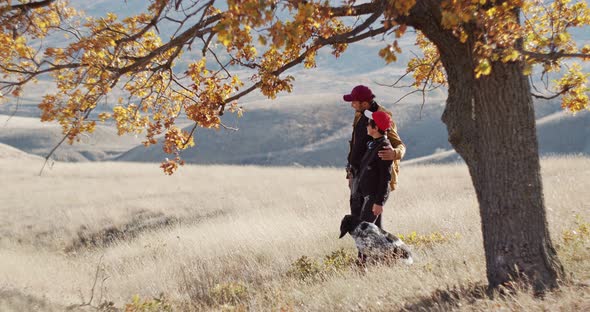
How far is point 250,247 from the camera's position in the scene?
10.2m

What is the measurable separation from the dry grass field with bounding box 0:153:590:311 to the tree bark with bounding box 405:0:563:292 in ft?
1.01

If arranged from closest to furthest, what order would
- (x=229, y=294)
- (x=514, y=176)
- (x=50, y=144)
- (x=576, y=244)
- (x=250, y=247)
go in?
(x=514, y=176), (x=576, y=244), (x=229, y=294), (x=250, y=247), (x=50, y=144)

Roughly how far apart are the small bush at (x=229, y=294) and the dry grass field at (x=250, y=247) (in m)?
0.02

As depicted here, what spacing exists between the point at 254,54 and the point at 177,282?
12.6 feet

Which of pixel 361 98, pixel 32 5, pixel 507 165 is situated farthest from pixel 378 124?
pixel 32 5

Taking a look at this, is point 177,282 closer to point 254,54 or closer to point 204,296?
point 204,296

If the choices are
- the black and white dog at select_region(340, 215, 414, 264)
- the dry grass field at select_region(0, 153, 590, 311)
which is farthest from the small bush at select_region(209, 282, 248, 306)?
the black and white dog at select_region(340, 215, 414, 264)

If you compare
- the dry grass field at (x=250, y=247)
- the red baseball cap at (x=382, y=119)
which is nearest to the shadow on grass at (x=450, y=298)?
the dry grass field at (x=250, y=247)

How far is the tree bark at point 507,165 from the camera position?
16.2ft

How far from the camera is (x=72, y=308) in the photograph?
21.2ft

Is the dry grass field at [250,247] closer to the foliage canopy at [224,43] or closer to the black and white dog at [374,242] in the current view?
the black and white dog at [374,242]

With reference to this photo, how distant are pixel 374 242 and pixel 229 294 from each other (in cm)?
202

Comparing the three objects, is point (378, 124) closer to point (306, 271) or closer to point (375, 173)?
point (375, 173)

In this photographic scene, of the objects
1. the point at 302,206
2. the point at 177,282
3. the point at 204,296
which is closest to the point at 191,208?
the point at 302,206
